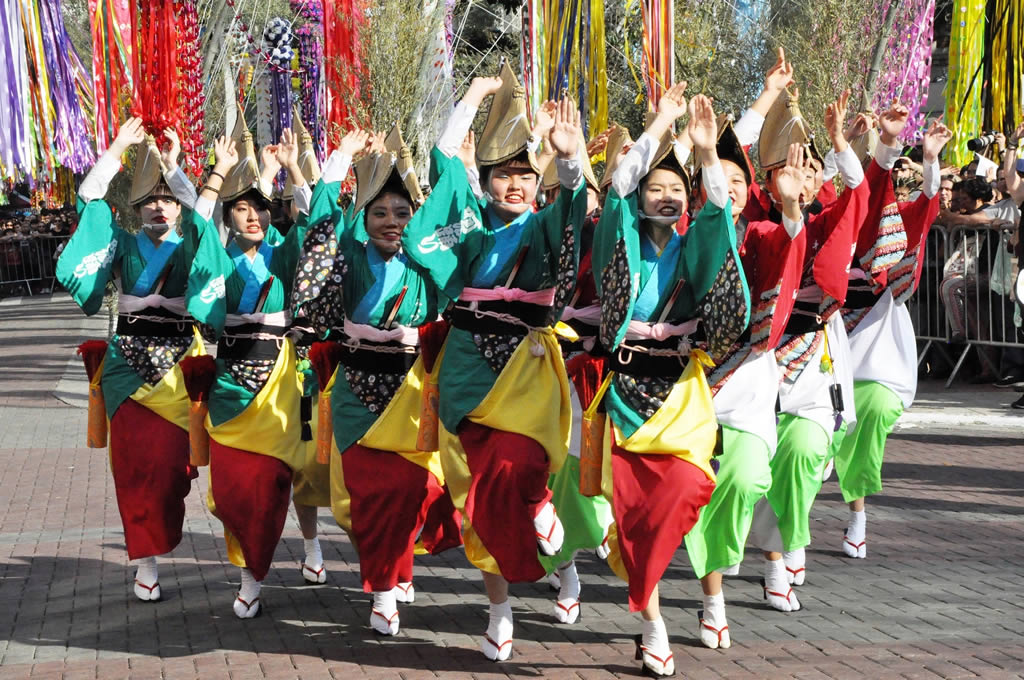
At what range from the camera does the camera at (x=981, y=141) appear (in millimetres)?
11289

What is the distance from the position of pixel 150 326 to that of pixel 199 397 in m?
0.55

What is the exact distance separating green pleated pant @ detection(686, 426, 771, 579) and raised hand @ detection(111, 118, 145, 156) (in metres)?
3.16

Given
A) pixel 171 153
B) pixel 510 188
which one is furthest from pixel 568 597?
pixel 171 153

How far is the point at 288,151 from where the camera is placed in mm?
6785

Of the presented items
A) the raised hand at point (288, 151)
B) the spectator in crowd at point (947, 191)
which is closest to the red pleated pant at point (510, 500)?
the raised hand at point (288, 151)

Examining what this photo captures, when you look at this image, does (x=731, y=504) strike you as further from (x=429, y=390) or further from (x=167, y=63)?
(x=167, y=63)

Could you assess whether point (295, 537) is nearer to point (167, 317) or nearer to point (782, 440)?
point (167, 317)

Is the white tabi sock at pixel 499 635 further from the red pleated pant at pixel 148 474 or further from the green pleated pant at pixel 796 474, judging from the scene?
the red pleated pant at pixel 148 474

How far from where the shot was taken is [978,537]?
7.50 metres

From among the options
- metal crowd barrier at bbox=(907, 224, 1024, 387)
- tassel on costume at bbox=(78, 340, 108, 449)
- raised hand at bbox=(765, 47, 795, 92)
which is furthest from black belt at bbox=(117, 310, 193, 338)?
metal crowd barrier at bbox=(907, 224, 1024, 387)

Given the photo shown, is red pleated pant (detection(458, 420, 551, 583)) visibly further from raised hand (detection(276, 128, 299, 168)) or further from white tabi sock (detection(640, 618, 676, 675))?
raised hand (detection(276, 128, 299, 168))

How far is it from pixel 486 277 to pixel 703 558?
1.39m

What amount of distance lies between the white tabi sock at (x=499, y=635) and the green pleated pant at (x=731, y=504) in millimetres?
753

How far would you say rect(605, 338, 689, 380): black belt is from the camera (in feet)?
17.3
